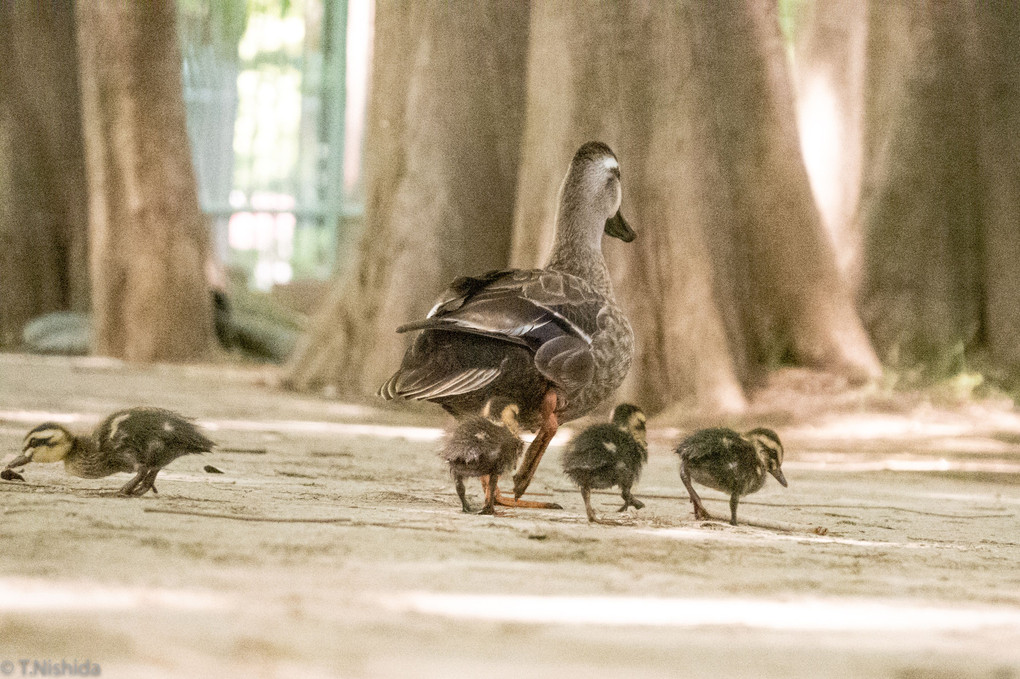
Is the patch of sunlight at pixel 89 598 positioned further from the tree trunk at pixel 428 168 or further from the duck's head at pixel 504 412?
the tree trunk at pixel 428 168

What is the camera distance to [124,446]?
15.0 ft

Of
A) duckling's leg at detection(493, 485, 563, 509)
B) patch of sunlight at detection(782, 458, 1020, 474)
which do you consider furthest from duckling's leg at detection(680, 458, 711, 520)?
patch of sunlight at detection(782, 458, 1020, 474)

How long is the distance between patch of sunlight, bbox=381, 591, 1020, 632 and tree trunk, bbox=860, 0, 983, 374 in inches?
280

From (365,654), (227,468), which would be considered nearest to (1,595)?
(365,654)

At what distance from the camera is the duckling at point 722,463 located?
4.73 meters

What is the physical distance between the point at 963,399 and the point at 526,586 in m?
6.93

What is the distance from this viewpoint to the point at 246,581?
3090 mm

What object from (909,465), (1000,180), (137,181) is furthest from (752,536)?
(137,181)

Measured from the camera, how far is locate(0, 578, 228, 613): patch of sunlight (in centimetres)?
276

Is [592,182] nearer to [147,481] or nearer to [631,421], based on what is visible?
[631,421]

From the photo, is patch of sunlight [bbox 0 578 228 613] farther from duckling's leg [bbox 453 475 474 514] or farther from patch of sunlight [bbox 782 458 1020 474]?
patch of sunlight [bbox 782 458 1020 474]

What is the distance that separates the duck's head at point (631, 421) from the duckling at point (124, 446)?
168cm

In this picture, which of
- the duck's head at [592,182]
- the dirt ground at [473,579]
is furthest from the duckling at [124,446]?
the duck's head at [592,182]

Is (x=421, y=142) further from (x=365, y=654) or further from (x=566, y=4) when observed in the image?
(x=365, y=654)
